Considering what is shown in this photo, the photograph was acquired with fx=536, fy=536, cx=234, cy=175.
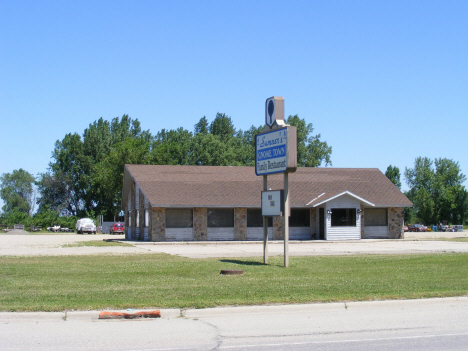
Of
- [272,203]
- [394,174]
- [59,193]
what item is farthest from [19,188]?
[272,203]

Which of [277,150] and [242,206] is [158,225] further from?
[277,150]

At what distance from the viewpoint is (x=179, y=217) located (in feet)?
118

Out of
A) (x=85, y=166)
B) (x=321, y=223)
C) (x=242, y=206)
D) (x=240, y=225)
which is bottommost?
(x=240, y=225)

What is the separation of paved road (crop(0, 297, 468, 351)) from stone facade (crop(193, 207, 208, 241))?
26090 millimetres

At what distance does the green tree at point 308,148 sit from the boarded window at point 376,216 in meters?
42.1

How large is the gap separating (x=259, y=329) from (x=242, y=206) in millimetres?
27480

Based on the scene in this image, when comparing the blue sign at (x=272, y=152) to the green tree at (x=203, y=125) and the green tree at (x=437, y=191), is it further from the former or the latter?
the green tree at (x=437, y=191)

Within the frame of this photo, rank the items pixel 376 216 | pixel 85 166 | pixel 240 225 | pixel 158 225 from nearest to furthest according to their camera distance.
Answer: pixel 158 225 < pixel 240 225 < pixel 376 216 < pixel 85 166

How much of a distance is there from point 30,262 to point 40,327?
35.4 feet

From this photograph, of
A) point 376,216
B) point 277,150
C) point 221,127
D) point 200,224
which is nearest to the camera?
point 277,150

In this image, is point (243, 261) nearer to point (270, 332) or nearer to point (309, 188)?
point (270, 332)

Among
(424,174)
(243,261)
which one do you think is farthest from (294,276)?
(424,174)

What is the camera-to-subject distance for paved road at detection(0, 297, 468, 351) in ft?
24.9

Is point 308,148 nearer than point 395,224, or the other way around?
point 395,224
